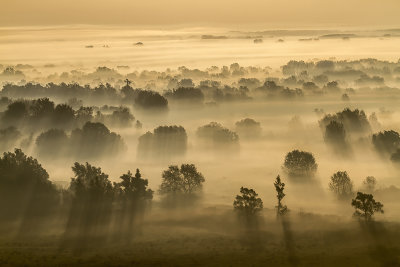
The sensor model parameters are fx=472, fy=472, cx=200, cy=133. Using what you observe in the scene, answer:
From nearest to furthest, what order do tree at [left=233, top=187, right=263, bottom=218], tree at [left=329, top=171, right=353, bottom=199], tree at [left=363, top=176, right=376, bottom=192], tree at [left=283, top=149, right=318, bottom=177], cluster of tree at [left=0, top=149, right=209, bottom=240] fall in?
1. cluster of tree at [left=0, top=149, right=209, bottom=240]
2. tree at [left=233, top=187, right=263, bottom=218]
3. tree at [left=329, top=171, right=353, bottom=199]
4. tree at [left=363, top=176, right=376, bottom=192]
5. tree at [left=283, top=149, right=318, bottom=177]

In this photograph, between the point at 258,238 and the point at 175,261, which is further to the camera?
the point at 258,238

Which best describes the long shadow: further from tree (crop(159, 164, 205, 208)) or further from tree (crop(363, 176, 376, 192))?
tree (crop(363, 176, 376, 192))

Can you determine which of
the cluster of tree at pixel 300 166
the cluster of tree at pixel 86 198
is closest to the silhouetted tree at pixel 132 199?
the cluster of tree at pixel 86 198

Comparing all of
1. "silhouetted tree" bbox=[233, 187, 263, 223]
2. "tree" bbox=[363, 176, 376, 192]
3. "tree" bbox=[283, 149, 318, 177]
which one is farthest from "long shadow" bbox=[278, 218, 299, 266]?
"tree" bbox=[283, 149, 318, 177]

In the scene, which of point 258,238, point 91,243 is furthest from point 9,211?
point 258,238

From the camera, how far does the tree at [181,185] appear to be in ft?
438

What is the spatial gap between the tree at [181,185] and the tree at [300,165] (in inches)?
1452

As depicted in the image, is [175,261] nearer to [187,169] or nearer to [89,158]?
[187,169]

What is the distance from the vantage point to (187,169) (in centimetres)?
13812

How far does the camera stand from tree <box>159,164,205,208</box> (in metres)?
134

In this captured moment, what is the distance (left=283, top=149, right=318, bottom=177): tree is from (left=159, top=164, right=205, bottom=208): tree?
121ft

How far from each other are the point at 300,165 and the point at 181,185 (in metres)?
45.3

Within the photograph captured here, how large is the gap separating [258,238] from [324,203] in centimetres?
3181

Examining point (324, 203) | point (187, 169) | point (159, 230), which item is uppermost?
point (187, 169)
